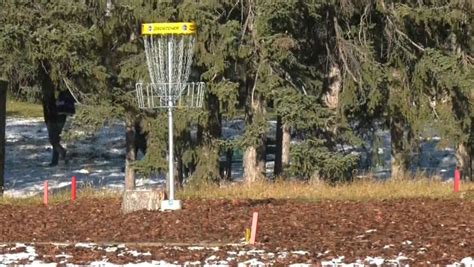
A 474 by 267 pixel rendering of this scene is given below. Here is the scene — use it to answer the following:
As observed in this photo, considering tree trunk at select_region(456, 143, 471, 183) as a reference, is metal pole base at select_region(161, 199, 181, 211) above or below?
above

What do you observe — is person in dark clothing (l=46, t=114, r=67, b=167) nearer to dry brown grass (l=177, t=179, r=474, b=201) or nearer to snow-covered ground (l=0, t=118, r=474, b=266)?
snow-covered ground (l=0, t=118, r=474, b=266)

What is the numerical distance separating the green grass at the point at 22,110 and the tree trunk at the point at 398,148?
29838 millimetres

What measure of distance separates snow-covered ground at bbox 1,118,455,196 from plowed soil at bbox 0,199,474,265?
Result: 1273 centimetres

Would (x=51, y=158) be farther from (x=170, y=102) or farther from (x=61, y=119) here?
(x=170, y=102)

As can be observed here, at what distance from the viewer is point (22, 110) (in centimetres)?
5622

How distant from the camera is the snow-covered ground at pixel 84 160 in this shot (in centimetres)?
3372

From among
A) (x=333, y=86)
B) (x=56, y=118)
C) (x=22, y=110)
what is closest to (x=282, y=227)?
(x=333, y=86)

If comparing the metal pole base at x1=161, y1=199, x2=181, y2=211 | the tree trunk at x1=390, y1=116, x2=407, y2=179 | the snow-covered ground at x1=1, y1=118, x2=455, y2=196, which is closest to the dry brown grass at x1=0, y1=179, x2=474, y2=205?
the metal pole base at x1=161, y1=199, x2=181, y2=211

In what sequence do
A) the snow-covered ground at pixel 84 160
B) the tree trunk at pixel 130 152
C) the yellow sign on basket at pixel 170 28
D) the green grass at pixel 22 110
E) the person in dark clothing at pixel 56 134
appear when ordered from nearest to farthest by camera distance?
the yellow sign on basket at pixel 170 28 → the tree trunk at pixel 130 152 → the snow-covered ground at pixel 84 160 → the person in dark clothing at pixel 56 134 → the green grass at pixel 22 110

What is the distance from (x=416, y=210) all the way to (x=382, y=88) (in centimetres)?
878

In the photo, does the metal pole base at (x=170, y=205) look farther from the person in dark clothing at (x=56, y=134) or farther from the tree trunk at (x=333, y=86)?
the person in dark clothing at (x=56, y=134)

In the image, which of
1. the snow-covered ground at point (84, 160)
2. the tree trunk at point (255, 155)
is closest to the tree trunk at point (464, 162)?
the snow-covered ground at point (84, 160)

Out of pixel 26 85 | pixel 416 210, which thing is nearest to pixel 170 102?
pixel 416 210

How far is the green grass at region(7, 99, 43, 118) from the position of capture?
54750mm
